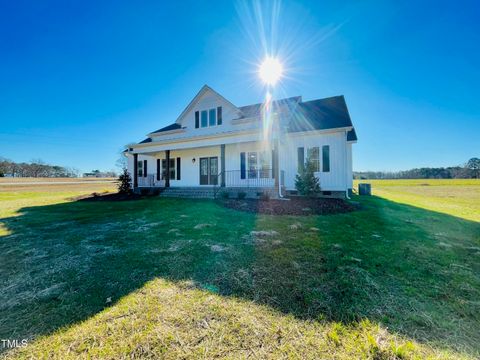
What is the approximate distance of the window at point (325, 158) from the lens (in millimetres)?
11672

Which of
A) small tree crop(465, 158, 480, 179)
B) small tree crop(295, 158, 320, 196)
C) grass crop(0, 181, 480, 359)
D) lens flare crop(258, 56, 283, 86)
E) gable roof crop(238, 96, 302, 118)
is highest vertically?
lens flare crop(258, 56, 283, 86)

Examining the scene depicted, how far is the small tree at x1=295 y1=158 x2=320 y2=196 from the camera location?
10812 mm

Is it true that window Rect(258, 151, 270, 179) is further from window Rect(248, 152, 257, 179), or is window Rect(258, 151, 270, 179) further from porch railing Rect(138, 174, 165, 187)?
porch railing Rect(138, 174, 165, 187)

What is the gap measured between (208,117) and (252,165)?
16.8 feet

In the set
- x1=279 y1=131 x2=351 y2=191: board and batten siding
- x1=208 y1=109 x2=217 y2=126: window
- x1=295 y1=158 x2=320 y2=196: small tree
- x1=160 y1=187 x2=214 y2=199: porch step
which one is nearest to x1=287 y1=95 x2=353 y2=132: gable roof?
x1=279 y1=131 x2=351 y2=191: board and batten siding

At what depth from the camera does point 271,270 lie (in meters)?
3.23

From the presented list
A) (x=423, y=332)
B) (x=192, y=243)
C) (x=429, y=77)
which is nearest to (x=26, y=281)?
(x=192, y=243)

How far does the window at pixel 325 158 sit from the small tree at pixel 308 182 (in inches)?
44.0

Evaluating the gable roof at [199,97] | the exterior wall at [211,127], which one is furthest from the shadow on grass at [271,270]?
the gable roof at [199,97]

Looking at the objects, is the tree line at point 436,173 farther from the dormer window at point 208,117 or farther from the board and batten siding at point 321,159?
the dormer window at point 208,117

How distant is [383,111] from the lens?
17.9 meters

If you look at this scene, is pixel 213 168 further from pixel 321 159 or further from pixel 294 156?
pixel 321 159

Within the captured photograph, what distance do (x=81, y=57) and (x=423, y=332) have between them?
19.8 metres

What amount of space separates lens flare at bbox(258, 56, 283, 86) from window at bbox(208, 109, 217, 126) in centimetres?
441
